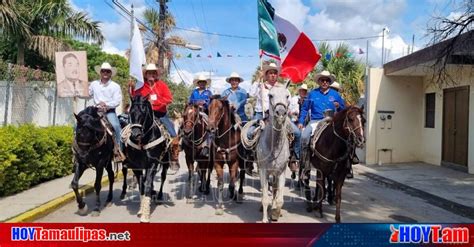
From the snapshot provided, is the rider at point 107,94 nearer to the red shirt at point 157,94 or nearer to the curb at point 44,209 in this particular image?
the red shirt at point 157,94

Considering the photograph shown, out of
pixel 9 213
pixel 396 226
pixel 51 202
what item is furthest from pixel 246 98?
pixel 396 226

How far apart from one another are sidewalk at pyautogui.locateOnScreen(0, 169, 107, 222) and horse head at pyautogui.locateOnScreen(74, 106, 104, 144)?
1.58 m

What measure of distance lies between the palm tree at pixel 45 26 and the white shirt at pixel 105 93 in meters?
8.63

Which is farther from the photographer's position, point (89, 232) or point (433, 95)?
point (433, 95)

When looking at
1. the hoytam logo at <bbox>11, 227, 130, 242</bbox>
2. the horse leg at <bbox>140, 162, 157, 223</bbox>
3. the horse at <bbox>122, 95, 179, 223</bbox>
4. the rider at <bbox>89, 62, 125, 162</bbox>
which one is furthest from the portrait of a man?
the hoytam logo at <bbox>11, 227, 130, 242</bbox>

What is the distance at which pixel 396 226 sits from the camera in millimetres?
3840

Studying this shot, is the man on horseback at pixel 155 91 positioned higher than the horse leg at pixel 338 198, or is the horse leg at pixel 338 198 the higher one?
the man on horseback at pixel 155 91

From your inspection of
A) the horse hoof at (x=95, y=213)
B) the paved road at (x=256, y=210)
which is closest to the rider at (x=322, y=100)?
the paved road at (x=256, y=210)

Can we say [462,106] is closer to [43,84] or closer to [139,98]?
[139,98]

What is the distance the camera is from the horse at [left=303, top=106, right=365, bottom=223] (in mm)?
6562

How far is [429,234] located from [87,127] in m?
5.44

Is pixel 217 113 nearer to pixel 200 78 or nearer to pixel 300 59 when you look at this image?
pixel 300 59

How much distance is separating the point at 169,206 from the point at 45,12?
11.4 m

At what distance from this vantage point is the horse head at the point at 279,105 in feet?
20.0
